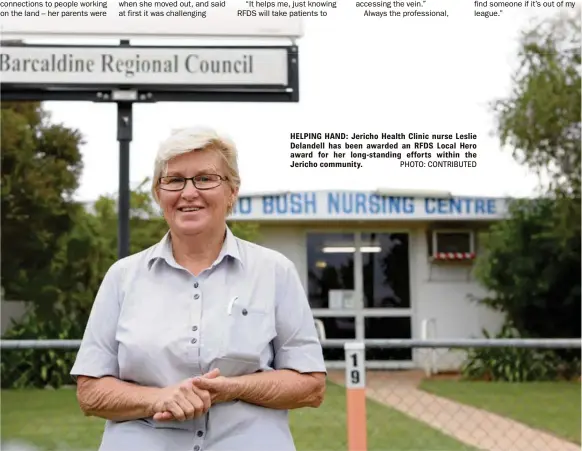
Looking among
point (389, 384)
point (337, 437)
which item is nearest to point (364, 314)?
point (389, 384)

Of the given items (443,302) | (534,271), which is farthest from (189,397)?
(534,271)

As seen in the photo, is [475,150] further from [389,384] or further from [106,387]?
[389,384]

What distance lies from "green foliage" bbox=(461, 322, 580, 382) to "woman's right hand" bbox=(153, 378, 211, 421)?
6.29ft

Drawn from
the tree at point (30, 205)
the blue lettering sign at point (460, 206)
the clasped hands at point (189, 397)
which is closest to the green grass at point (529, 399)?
the blue lettering sign at point (460, 206)

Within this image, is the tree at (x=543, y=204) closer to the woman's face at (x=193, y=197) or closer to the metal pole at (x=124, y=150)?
the metal pole at (x=124, y=150)

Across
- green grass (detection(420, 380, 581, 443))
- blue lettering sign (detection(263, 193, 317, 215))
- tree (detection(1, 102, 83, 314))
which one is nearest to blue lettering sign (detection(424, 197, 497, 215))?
blue lettering sign (detection(263, 193, 317, 215))

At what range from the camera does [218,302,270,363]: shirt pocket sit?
0.97m

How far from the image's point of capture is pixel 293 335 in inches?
40.2

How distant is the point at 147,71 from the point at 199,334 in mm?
1188

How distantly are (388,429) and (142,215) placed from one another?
150 centimetres

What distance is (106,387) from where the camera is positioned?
3.27ft

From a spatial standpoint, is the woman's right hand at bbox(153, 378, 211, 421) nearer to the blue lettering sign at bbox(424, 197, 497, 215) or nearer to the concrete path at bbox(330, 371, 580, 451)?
the blue lettering sign at bbox(424, 197, 497, 215)

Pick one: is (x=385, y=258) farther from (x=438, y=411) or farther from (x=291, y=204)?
(x=291, y=204)

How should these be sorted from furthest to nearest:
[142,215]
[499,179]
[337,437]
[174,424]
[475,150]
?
[337,437], [142,215], [499,179], [475,150], [174,424]
